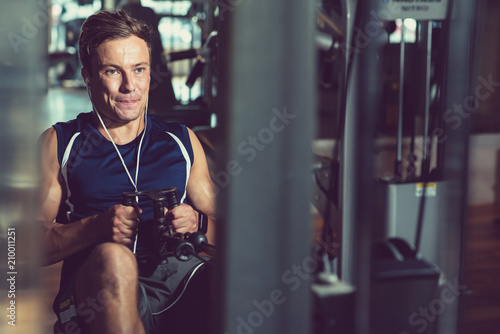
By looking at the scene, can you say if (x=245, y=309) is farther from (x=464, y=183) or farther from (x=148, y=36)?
(x=148, y=36)

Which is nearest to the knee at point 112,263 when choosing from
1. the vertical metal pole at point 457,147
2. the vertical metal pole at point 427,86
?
the vertical metal pole at point 457,147

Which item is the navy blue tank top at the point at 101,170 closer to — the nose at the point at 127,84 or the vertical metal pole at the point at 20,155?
the nose at the point at 127,84

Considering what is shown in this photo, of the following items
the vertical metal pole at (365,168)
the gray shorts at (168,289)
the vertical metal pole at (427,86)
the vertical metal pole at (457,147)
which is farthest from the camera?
the vertical metal pole at (427,86)

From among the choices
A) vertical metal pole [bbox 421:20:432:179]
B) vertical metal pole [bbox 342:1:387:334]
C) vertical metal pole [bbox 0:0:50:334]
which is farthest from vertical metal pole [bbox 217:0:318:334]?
vertical metal pole [bbox 421:20:432:179]

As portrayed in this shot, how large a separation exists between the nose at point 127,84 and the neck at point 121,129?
0.28 feet

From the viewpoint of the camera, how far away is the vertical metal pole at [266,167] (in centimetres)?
83

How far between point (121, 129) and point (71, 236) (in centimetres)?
27

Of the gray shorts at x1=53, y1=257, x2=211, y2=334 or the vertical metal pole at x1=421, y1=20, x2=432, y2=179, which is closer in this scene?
the gray shorts at x1=53, y1=257, x2=211, y2=334

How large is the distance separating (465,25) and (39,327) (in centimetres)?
80

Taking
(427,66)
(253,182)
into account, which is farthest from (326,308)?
(427,66)

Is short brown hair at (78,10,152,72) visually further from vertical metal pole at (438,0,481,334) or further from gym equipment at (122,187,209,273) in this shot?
vertical metal pole at (438,0,481,334)

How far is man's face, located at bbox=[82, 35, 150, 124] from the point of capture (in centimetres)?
136

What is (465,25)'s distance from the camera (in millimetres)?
1025

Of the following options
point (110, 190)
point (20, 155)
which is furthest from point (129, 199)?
point (20, 155)
